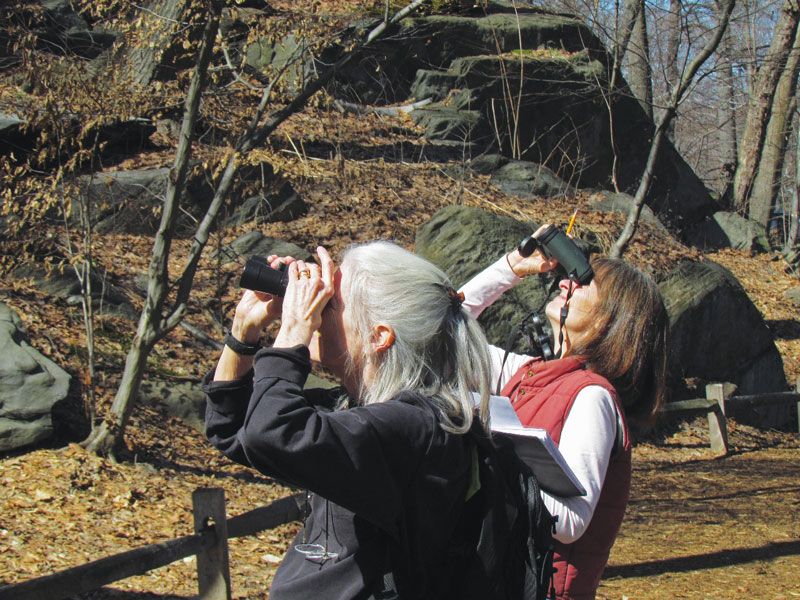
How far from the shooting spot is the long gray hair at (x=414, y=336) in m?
1.96

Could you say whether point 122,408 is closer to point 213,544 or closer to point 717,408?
point 213,544

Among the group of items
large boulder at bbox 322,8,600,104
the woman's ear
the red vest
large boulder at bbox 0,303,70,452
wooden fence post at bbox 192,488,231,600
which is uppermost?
large boulder at bbox 322,8,600,104

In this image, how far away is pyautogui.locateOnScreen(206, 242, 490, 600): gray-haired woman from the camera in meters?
1.73

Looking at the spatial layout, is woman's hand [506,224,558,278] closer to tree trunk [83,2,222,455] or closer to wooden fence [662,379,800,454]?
tree trunk [83,2,222,455]

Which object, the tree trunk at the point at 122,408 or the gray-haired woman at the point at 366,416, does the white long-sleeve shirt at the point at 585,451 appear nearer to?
the gray-haired woman at the point at 366,416

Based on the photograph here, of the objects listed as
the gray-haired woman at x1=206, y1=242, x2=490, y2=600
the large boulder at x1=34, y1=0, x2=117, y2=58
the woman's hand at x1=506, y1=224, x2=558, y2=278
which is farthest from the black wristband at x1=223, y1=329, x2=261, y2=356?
the large boulder at x1=34, y1=0, x2=117, y2=58

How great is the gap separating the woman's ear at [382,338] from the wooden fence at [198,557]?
2337 millimetres

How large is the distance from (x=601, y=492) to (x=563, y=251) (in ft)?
2.66

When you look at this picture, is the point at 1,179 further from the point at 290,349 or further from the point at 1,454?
the point at 290,349

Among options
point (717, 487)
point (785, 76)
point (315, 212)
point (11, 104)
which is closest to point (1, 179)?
point (11, 104)

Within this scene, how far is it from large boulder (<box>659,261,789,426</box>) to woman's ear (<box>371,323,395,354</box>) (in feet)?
34.0

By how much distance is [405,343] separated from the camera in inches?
77.6

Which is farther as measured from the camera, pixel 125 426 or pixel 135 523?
pixel 125 426

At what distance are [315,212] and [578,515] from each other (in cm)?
1011
